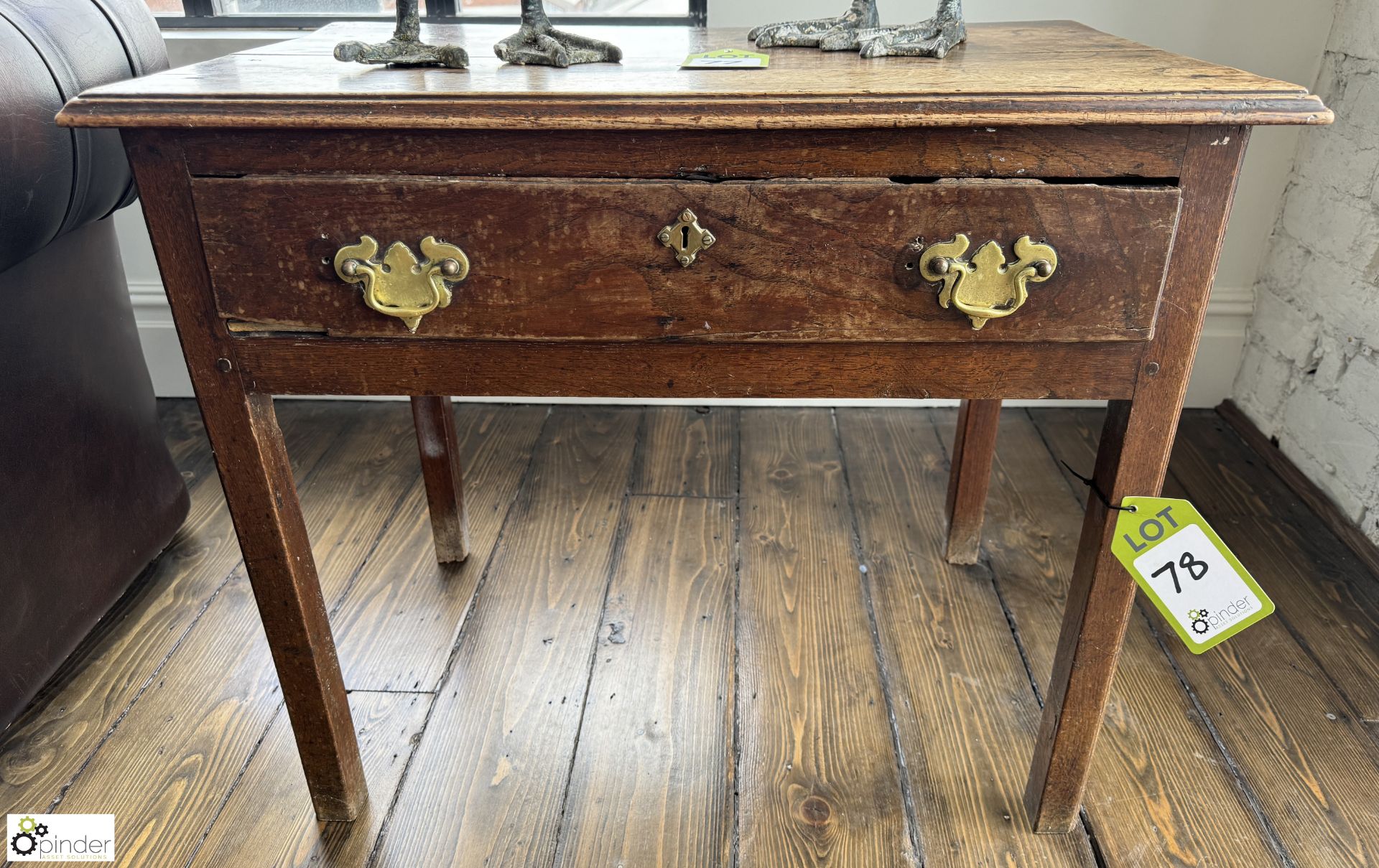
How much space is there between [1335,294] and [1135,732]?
0.90 metres

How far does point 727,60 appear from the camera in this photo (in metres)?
0.87

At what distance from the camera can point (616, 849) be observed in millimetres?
976

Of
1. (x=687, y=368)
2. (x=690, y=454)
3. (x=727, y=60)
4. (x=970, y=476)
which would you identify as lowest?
(x=690, y=454)

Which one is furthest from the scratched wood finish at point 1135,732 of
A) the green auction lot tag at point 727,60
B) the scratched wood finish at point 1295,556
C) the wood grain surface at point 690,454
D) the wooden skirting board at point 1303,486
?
the green auction lot tag at point 727,60

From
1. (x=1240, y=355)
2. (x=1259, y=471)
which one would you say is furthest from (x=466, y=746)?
(x=1240, y=355)

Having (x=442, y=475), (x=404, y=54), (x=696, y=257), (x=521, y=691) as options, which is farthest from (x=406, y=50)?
(x=521, y=691)

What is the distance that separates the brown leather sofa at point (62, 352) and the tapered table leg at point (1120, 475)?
1038 mm

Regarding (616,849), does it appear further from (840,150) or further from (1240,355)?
(1240,355)

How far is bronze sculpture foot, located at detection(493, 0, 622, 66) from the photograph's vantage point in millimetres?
874

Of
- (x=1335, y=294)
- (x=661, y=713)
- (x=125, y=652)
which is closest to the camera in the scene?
(x=661, y=713)

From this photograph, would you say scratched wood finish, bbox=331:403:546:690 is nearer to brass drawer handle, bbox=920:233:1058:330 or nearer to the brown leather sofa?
the brown leather sofa

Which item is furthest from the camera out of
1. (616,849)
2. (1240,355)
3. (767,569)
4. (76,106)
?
(1240,355)

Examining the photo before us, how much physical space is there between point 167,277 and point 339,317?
14 cm
